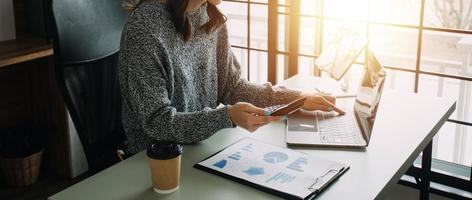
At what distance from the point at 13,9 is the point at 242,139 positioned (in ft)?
5.85

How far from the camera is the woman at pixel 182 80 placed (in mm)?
1553

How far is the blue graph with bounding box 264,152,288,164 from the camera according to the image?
5.02 ft

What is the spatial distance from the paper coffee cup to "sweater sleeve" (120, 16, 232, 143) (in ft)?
0.72

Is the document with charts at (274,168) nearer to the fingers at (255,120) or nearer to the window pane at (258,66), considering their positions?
the fingers at (255,120)

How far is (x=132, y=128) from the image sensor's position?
1.72 m

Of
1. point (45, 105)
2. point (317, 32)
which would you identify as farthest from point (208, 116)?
point (45, 105)

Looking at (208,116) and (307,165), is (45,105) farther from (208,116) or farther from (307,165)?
(307,165)

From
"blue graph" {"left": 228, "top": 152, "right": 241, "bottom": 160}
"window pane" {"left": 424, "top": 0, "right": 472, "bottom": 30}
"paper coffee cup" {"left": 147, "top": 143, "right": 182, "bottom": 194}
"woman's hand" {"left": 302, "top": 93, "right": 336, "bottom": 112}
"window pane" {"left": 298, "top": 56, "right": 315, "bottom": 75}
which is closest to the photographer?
"paper coffee cup" {"left": 147, "top": 143, "right": 182, "bottom": 194}

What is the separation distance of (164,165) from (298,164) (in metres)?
0.40

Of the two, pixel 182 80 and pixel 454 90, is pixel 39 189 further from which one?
pixel 454 90

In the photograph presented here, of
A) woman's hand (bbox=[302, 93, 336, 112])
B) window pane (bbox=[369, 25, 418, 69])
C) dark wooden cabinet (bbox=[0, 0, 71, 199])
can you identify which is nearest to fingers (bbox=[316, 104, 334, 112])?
woman's hand (bbox=[302, 93, 336, 112])

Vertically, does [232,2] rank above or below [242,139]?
above

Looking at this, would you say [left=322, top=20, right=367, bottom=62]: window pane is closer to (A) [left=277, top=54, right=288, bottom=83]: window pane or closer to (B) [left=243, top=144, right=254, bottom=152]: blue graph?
(A) [left=277, top=54, right=288, bottom=83]: window pane

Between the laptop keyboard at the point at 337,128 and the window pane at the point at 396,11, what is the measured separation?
0.80 meters
